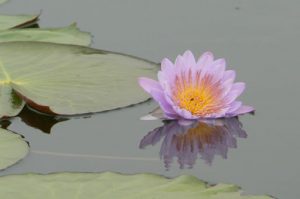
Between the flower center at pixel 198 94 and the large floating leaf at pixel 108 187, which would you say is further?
the flower center at pixel 198 94

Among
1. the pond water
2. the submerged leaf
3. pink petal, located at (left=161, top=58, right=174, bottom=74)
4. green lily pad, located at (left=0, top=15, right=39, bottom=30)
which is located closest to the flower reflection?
the pond water

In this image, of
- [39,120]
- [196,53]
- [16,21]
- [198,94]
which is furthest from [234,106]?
[16,21]

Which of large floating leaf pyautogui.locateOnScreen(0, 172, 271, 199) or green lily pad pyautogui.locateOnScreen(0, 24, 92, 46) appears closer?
large floating leaf pyautogui.locateOnScreen(0, 172, 271, 199)

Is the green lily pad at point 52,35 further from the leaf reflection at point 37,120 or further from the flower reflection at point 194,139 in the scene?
the flower reflection at point 194,139

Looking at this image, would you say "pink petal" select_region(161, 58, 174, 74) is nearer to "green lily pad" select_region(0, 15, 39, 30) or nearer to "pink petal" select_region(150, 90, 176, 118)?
"pink petal" select_region(150, 90, 176, 118)

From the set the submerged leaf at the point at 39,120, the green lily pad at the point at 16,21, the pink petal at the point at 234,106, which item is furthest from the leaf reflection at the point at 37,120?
the green lily pad at the point at 16,21
